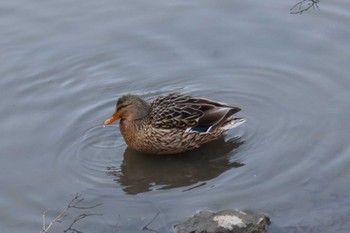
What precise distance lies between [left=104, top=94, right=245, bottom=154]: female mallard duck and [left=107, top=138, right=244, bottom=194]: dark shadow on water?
0.09 meters

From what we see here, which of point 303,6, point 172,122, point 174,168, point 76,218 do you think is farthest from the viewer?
point 303,6

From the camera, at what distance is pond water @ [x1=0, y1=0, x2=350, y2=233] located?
715cm

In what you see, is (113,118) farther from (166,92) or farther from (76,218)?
(76,218)

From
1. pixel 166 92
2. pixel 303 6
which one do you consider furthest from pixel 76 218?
pixel 303 6

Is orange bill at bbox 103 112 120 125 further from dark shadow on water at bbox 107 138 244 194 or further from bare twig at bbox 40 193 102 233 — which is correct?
bare twig at bbox 40 193 102 233

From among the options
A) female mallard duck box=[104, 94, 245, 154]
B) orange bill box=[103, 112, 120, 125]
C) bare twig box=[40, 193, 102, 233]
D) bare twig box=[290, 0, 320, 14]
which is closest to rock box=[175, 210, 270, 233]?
bare twig box=[40, 193, 102, 233]

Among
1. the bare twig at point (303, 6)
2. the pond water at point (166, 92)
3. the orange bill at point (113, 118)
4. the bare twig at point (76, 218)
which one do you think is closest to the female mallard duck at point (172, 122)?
the orange bill at point (113, 118)

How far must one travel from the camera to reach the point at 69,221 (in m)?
6.95

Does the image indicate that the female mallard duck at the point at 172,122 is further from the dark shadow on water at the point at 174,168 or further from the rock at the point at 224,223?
the rock at the point at 224,223

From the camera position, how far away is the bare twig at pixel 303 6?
34.0 feet

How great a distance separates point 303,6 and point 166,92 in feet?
8.11

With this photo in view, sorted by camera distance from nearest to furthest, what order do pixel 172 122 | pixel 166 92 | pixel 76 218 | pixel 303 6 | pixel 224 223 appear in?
1. pixel 224 223
2. pixel 76 218
3. pixel 172 122
4. pixel 166 92
5. pixel 303 6

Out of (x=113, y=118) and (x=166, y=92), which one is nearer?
(x=113, y=118)

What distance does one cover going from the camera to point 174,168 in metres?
7.93
